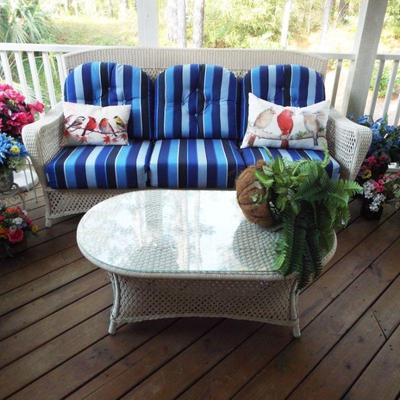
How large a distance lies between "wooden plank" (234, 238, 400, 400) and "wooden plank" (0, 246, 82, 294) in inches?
48.0

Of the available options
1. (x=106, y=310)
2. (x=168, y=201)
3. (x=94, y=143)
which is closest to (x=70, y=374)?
(x=106, y=310)

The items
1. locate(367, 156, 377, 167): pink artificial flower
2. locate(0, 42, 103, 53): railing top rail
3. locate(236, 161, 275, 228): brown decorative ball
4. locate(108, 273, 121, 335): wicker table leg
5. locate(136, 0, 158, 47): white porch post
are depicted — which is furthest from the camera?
locate(0, 42, 103, 53): railing top rail

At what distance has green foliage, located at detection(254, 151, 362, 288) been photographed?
4.17ft

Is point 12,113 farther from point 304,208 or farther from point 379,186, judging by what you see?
point 379,186

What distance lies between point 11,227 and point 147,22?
189 cm

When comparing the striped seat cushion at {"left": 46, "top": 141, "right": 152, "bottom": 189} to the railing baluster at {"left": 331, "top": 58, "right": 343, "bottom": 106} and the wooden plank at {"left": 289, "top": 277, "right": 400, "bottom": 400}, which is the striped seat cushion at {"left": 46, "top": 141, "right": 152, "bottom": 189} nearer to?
the wooden plank at {"left": 289, "top": 277, "right": 400, "bottom": 400}

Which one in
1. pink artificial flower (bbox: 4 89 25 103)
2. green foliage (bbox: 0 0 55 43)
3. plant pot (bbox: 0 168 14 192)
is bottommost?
plant pot (bbox: 0 168 14 192)

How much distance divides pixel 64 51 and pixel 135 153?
129cm

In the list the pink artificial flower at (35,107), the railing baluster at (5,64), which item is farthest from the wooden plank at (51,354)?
the railing baluster at (5,64)

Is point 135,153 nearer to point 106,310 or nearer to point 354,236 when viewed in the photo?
point 106,310

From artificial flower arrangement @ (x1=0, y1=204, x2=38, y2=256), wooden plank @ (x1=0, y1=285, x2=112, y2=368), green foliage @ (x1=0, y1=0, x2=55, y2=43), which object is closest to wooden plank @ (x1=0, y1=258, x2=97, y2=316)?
wooden plank @ (x1=0, y1=285, x2=112, y2=368)

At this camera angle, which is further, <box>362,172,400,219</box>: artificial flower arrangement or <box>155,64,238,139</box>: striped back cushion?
<box>155,64,238,139</box>: striped back cushion

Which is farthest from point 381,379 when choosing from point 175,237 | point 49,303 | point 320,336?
point 49,303

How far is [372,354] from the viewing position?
1490 mm
